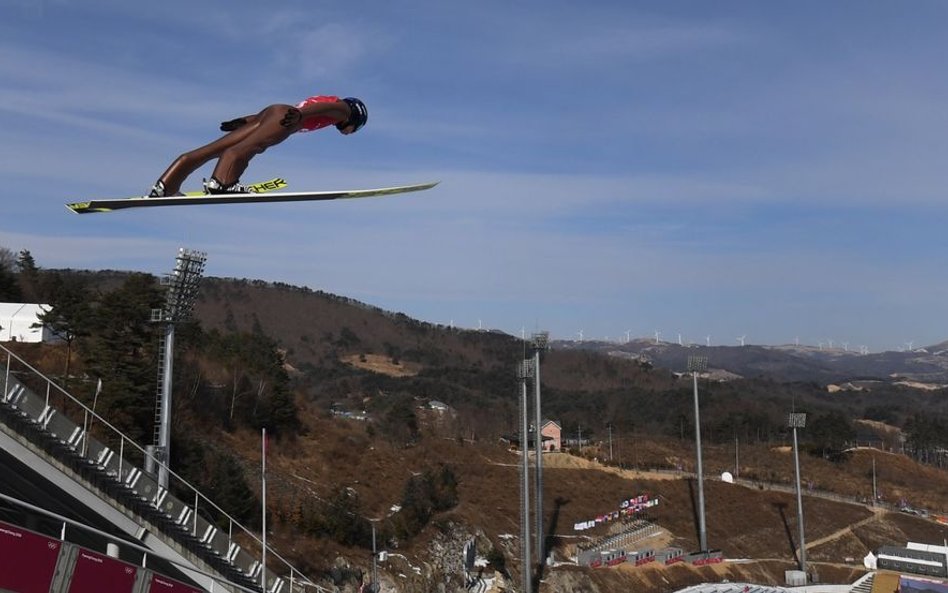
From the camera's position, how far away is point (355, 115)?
1541 cm

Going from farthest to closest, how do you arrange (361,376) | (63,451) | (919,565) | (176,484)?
(361,376) < (919,565) < (176,484) < (63,451)

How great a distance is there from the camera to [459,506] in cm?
6253

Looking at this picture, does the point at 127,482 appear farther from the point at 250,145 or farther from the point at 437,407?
the point at 437,407

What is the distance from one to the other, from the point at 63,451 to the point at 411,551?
29.8m

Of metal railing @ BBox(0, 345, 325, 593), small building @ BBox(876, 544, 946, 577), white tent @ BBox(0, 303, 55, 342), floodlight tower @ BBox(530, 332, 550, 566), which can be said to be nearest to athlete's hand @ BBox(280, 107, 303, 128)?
metal railing @ BBox(0, 345, 325, 593)

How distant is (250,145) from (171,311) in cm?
2246

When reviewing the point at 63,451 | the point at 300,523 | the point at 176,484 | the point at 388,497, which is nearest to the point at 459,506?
the point at 388,497

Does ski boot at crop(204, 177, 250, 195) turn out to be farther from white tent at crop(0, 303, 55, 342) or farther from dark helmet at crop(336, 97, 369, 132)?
white tent at crop(0, 303, 55, 342)

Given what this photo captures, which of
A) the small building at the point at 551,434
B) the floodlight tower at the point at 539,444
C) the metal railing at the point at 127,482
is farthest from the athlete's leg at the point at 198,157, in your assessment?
the small building at the point at 551,434

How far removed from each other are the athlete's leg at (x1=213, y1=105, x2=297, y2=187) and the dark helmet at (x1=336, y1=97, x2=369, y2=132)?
1196mm

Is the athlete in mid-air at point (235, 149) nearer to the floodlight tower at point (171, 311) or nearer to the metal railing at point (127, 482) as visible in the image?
the metal railing at point (127, 482)

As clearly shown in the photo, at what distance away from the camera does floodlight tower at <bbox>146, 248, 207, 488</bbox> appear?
106 ft

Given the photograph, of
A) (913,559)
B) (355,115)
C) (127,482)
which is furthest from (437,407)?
(355,115)

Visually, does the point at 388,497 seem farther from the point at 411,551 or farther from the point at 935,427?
the point at 935,427
